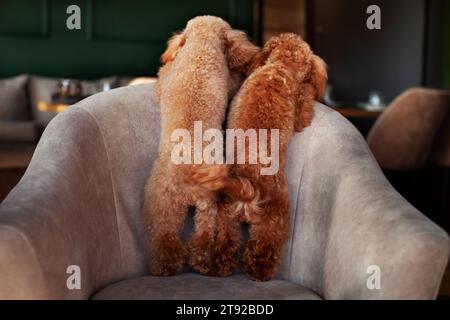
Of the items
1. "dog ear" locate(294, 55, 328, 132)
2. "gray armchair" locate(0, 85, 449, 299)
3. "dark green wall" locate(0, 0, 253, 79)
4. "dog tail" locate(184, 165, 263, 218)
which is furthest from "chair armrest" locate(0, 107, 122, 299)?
"dark green wall" locate(0, 0, 253, 79)

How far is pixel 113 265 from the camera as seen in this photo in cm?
160

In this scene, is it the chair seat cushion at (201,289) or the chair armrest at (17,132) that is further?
the chair armrest at (17,132)

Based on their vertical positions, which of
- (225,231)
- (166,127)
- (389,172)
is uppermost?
(166,127)

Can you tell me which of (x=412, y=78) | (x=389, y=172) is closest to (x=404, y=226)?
(x=389, y=172)

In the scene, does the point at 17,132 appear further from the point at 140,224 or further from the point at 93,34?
the point at 140,224

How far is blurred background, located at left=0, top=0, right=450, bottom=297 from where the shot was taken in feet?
12.3

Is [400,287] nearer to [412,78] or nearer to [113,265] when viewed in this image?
[113,265]

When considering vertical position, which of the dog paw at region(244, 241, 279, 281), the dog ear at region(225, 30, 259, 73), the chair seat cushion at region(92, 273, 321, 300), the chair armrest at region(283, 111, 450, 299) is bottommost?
the chair seat cushion at region(92, 273, 321, 300)

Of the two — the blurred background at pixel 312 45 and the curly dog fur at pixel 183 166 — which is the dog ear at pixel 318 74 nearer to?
the curly dog fur at pixel 183 166

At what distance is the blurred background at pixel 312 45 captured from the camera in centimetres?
376

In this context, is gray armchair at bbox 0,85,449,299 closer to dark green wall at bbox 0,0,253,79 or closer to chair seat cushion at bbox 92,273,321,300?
chair seat cushion at bbox 92,273,321,300

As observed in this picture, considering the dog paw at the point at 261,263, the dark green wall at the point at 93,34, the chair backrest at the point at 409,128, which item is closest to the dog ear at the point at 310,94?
the dog paw at the point at 261,263

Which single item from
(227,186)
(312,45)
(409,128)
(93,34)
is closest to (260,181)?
(227,186)

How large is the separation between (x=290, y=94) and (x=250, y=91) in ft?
0.33
